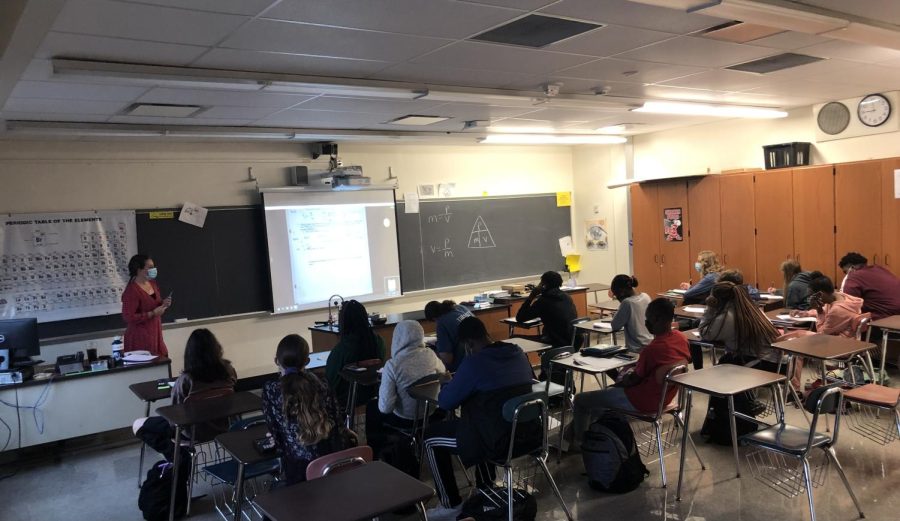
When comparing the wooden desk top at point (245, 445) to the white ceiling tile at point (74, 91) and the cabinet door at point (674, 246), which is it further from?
the cabinet door at point (674, 246)

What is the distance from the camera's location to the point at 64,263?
247 inches

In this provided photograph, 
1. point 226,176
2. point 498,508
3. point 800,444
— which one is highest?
point 226,176

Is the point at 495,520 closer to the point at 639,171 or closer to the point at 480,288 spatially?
the point at 480,288

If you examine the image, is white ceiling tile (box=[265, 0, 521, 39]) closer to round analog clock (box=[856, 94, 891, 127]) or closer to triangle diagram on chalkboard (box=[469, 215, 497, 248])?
round analog clock (box=[856, 94, 891, 127])

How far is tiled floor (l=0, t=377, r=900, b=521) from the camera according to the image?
A: 3.70 m

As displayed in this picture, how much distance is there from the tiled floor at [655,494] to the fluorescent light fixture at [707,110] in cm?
304

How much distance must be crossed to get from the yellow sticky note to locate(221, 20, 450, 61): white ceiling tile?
6.47 m

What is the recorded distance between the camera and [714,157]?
841 cm

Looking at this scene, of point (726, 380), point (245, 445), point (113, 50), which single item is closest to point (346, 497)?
point (245, 445)

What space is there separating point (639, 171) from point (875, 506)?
20.6ft

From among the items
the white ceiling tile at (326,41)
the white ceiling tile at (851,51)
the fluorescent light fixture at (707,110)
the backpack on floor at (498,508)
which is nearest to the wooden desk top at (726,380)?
the backpack on floor at (498,508)

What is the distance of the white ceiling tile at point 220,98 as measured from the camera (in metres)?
4.48

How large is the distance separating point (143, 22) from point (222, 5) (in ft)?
1.46

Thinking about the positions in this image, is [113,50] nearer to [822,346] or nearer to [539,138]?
[822,346]
